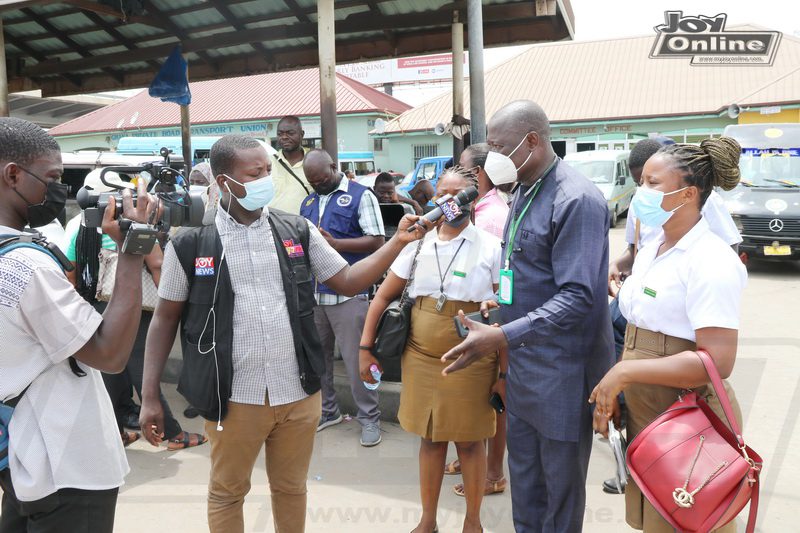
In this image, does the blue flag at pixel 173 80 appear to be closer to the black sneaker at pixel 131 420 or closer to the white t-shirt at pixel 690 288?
the black sneaker at pixel 131 420

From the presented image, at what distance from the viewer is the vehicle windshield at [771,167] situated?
10.4m

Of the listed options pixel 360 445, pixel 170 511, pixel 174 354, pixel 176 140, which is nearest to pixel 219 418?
pixel 170 511

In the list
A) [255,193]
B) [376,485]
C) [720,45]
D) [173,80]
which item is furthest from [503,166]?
[720,45]

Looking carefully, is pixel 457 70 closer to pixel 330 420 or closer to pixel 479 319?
pixel 330 420

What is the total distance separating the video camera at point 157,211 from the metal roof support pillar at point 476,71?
405 cm

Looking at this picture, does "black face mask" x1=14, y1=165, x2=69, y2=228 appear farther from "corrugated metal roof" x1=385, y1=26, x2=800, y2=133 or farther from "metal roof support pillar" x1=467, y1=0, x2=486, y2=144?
"corrugated metal roof" x1=385, y1=26, x2=800, y2=133

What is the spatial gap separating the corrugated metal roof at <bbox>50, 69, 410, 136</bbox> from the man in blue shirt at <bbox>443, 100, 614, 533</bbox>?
2669 centimetres

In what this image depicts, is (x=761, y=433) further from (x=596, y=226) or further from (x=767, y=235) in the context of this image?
(x=767, y=235)

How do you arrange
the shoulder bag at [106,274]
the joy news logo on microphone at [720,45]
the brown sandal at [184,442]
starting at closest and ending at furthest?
the shoulder bag at [106,274], the brown sandal at [184,442], the joy news logo on microphone at [720,45]

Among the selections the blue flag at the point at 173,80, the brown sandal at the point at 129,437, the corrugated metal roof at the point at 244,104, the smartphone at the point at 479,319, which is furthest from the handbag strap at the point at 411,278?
the corrugated metal roof at the point at 244,104

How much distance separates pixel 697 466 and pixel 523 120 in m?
1.50

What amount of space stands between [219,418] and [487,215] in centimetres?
205

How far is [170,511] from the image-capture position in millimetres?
3646

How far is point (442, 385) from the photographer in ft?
10.5
